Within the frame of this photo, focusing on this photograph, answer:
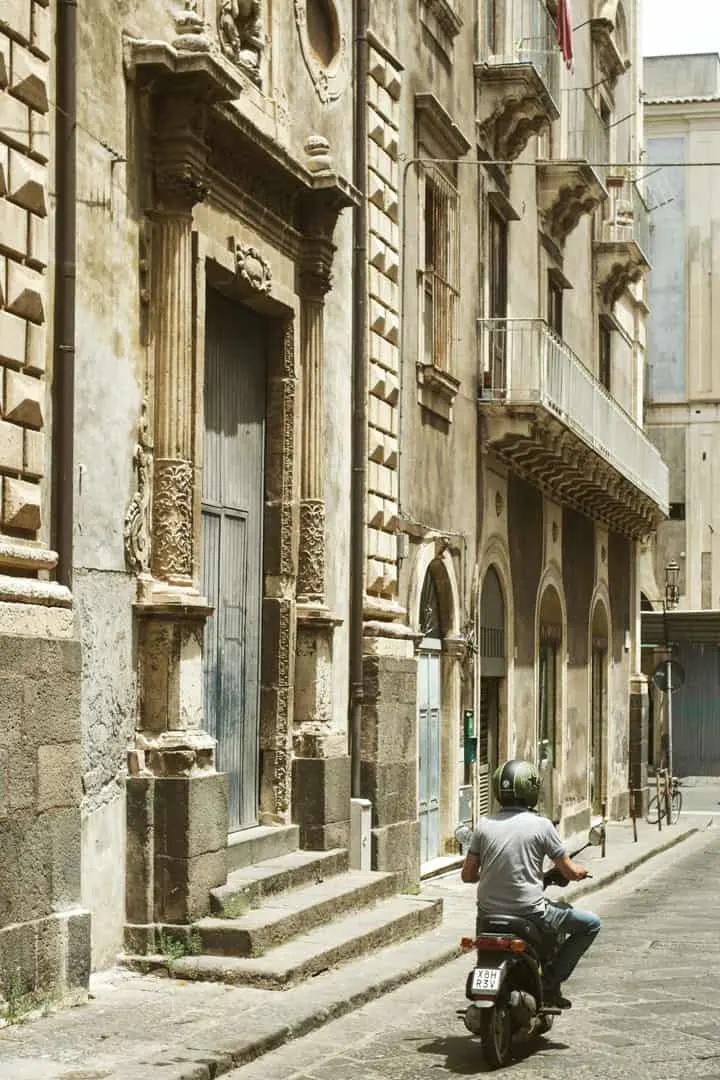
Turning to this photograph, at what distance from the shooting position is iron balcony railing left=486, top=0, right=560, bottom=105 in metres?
21.2

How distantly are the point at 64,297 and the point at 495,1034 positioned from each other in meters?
4.21

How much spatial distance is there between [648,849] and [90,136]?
50.5 ft

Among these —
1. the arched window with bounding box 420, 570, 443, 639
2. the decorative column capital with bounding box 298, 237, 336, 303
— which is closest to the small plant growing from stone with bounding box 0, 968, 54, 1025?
the decorative column capital with bounding box 298, 237, 336, 303

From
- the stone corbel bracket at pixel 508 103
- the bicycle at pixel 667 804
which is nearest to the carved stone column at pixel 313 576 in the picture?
the stone corbel bracket at pixel 508 103

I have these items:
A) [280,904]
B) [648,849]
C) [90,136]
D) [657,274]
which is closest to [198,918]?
[280,904]

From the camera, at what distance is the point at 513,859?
361 inches

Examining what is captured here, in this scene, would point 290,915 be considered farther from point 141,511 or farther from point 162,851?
point 141,511

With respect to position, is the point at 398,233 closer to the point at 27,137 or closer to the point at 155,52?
the point at 155,52

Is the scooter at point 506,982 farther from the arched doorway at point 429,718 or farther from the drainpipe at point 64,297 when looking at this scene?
the arched doorway at point 429,718

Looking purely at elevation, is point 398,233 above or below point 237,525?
Result: above

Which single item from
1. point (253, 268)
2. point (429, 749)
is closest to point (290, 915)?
point (253, 268)

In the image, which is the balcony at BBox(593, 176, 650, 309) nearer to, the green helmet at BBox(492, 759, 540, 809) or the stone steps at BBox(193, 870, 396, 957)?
the stone steps at BBox(193, 870, 396, 957)

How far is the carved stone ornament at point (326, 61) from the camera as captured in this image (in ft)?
46.4

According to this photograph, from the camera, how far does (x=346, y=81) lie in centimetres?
1518
